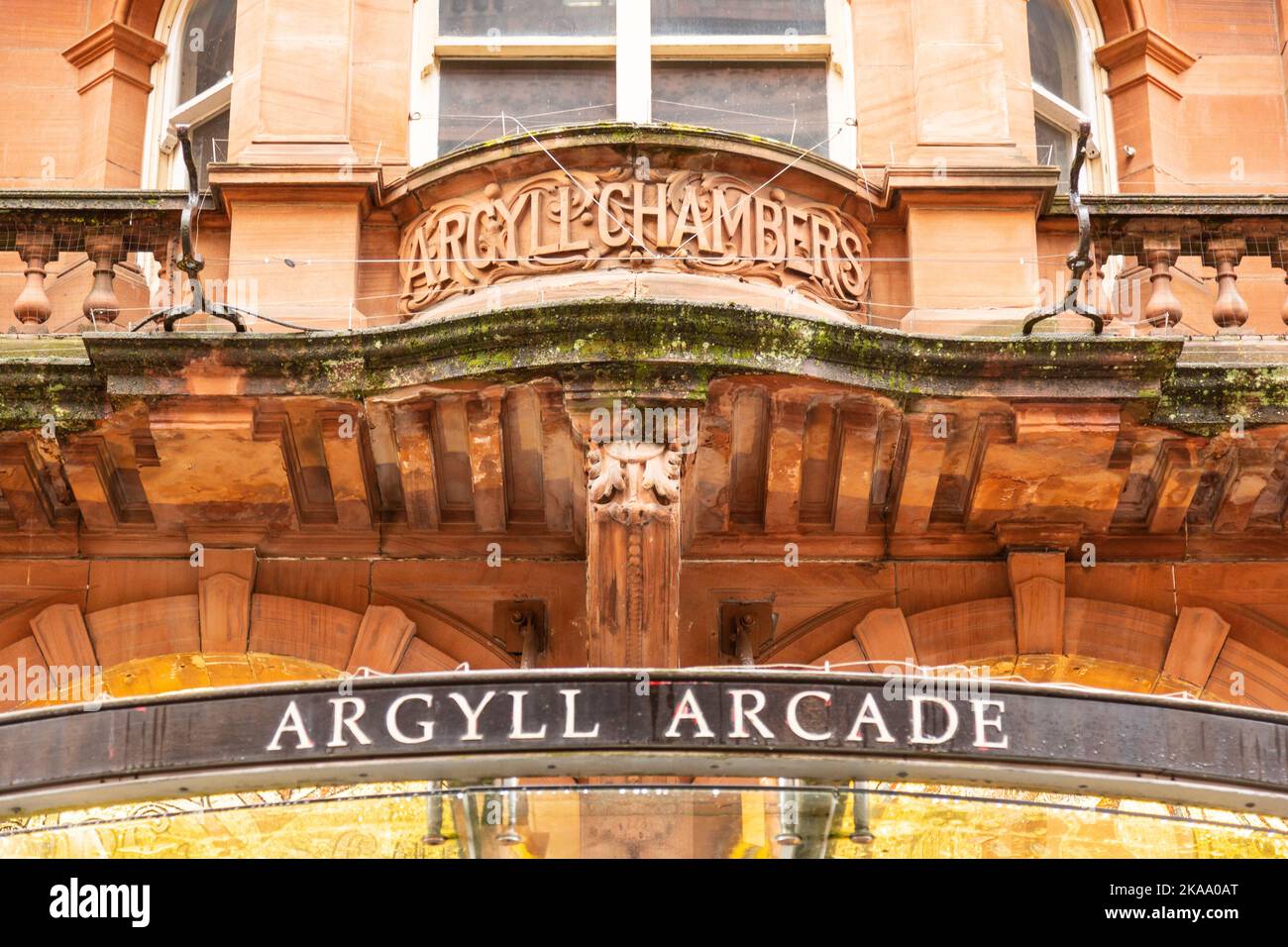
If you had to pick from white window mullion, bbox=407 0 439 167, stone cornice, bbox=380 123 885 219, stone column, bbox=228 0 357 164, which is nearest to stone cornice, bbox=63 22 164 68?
stone column, bbox=228 0 357 164

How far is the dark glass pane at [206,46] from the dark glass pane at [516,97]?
2.17 m

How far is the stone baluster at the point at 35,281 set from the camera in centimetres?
1284

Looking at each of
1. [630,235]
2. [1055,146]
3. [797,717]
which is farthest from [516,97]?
[797,717]

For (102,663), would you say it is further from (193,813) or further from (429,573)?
(193,813)

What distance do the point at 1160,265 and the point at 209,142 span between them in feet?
20.1

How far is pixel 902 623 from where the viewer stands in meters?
12.9

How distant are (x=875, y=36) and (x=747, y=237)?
6.08 ft

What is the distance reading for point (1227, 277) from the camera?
12.9m

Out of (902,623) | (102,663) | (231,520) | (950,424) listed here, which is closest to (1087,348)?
(950,424)

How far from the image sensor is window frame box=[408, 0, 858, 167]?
45.2 ft

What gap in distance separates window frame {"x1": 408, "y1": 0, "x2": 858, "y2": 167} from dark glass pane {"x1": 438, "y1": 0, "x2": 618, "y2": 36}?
5cm

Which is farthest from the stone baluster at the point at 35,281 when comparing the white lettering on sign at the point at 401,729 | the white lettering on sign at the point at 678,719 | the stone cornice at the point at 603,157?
the white lettering on sign at the point at 401,729

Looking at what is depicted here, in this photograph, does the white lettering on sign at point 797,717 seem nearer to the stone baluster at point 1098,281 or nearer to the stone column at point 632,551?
the stone column at point 632,551

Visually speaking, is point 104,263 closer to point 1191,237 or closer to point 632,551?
point 632,551
